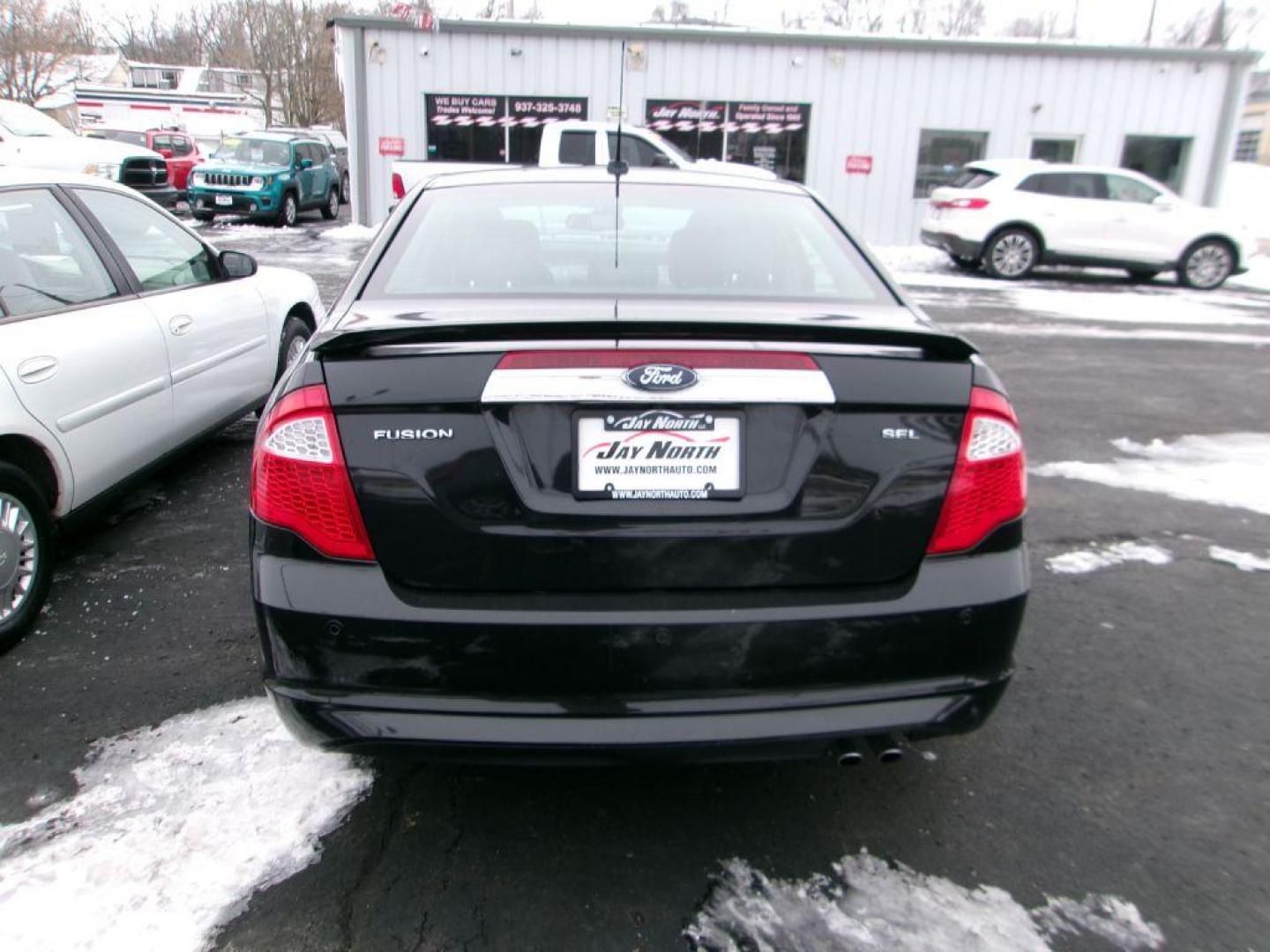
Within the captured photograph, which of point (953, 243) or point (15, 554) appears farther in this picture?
point (953, 243)

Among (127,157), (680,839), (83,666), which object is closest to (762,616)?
(680,839)

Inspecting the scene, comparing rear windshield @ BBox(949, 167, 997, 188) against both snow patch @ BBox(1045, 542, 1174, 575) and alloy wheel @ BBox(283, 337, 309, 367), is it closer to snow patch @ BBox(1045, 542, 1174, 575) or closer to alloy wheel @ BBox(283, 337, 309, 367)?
snow patch @ BBox(1045, 542, 1174, 575)

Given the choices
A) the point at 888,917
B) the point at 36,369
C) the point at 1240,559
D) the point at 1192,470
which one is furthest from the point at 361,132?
the point at 888,917

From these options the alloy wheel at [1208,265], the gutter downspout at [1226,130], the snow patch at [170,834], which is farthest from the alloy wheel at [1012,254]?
the snow patch at [170,834]

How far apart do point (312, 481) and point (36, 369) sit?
1.97 metres

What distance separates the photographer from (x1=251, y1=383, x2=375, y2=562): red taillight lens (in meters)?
2.04

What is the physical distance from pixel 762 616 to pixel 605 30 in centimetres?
1812

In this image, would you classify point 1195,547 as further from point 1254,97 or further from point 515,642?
point 1254,97

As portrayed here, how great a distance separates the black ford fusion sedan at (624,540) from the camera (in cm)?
201

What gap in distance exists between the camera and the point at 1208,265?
49.4ft

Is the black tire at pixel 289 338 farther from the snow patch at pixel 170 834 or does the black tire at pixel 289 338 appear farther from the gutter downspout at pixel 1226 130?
the gutter downspout at pixel 1226 130

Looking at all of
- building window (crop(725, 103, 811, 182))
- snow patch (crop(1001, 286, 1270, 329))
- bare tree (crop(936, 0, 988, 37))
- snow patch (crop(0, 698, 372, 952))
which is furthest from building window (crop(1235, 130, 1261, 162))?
snow patch (crop(0, 698, 372, 952))

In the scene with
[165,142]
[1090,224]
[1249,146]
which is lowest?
[1090,224]

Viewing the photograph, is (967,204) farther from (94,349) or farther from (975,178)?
(94,349)
